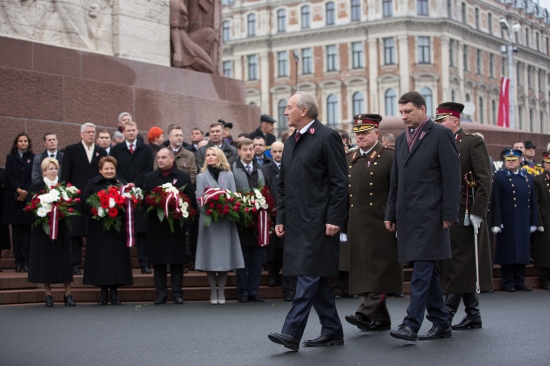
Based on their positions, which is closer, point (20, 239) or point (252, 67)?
point (20, 239)

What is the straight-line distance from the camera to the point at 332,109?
234 feet

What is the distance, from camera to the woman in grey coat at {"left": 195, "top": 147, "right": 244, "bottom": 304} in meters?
11.5

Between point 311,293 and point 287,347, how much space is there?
0.48m

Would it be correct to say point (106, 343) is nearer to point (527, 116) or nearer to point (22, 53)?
point (22, 53)

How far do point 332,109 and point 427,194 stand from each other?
209ft

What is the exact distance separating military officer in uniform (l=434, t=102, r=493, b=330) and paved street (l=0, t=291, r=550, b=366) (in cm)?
36

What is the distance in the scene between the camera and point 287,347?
7.34 metres

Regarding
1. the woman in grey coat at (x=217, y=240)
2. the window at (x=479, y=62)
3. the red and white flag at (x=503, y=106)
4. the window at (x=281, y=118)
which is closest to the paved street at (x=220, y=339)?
the woman in grey coat at (x=217, y=240)

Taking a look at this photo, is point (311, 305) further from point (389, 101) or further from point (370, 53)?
point (370, 53)

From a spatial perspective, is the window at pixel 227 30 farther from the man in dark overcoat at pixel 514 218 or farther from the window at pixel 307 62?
the man in dark overcoat at pixel 514 218

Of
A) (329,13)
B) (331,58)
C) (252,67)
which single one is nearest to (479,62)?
(331,58)

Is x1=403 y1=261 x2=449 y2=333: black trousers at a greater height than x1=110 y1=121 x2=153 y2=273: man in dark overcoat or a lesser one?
lesser

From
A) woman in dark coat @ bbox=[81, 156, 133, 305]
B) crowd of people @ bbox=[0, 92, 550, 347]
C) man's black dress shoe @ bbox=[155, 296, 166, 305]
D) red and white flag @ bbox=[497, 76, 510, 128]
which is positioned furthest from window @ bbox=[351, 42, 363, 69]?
man's black dress shoe @ bbox=[155, 296, 166, 305]

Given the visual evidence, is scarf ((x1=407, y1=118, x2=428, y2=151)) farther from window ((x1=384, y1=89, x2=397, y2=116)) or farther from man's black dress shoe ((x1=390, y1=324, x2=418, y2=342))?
window ((x1=384, y1=89, x2=397, y2=116))
